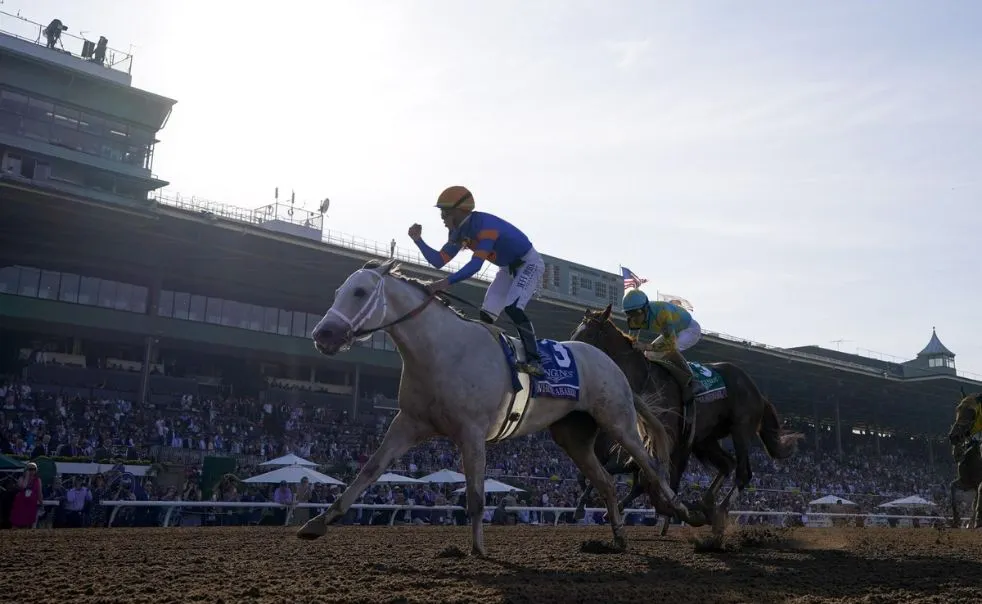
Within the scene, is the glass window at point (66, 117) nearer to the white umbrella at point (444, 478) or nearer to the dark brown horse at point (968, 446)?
the white umbrella at point (444, 478)

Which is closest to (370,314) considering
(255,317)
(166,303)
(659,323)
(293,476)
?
(659,323)

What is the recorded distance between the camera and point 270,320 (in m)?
40.3

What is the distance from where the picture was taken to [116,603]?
415 cm

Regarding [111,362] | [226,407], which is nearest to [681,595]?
[226,407]

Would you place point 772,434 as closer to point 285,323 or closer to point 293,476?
point 293,476

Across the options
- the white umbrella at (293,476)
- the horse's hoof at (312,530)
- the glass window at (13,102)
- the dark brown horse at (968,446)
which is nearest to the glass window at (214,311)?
the glass window at (13,102)

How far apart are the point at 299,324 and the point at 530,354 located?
35.6 m

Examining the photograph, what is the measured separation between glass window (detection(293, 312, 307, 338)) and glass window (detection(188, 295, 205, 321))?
14.6ft

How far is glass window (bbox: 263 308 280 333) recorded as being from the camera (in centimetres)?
4012

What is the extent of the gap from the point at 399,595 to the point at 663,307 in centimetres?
669

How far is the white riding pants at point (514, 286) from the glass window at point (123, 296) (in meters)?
31.7

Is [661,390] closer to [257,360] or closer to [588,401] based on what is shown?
[588,401]

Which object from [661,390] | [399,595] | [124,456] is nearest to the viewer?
[399,595]

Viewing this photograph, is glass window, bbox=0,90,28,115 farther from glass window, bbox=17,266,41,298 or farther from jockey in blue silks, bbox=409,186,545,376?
jockey in blue silks, bbox=409,186,545,376
